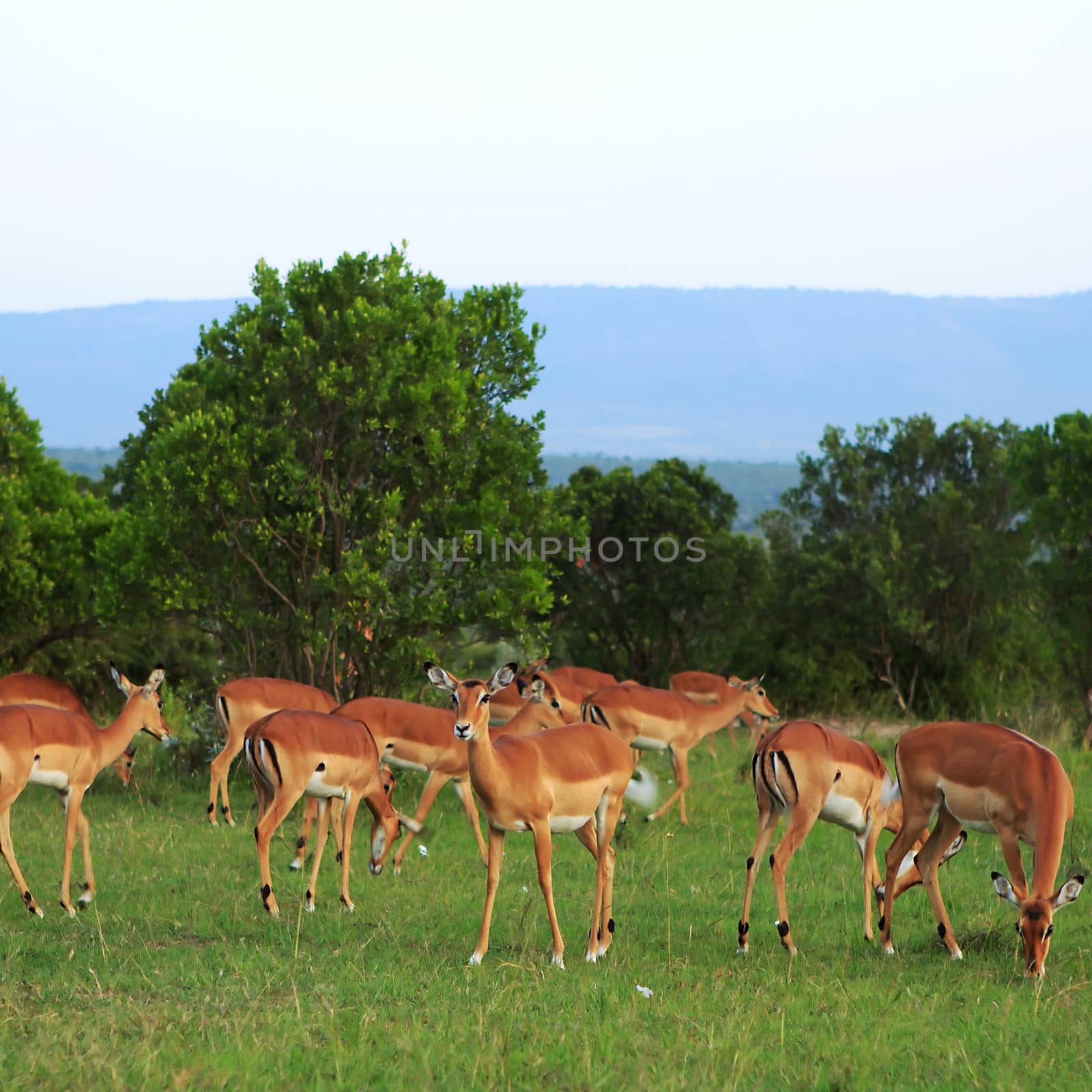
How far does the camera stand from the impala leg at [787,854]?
7.75 m

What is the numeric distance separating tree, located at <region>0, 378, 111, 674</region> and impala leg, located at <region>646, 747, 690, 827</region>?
742 cm

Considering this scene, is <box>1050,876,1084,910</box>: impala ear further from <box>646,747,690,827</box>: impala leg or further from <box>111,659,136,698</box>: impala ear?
<box>111,659,136,698</box>: impala ear

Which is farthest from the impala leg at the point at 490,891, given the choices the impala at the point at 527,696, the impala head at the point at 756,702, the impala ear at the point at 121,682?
the impala head at the point at 756,702

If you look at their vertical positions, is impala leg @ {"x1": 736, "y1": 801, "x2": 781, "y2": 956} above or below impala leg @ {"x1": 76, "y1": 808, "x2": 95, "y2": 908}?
above

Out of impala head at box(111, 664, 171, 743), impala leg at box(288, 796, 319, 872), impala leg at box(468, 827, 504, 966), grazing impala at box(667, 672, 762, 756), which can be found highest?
impala head at box(111, 664, 171, 743)

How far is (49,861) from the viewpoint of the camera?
1000 centimetres

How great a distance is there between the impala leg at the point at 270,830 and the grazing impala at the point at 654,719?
15.4ft

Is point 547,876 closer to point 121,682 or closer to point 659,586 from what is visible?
point 121,682

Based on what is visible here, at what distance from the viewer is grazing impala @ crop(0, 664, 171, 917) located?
830 cm

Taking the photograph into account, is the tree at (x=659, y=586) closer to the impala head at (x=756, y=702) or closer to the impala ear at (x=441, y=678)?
the impala head at (x=756, y=702)

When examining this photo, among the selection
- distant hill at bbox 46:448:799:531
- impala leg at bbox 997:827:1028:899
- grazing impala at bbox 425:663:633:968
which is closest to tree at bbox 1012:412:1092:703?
impala leg at bbox 997:827:1028:899

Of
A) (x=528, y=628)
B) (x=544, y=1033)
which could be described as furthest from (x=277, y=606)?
(x=544, y=1033)

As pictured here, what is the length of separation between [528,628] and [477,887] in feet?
17.4

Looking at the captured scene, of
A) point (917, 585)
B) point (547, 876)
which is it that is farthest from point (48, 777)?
point (917, 585)
